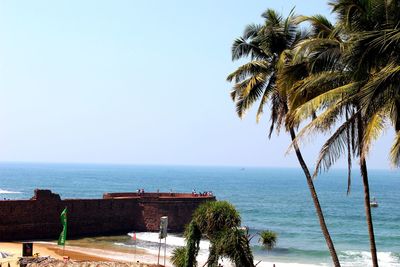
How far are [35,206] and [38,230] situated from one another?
86.5 inches

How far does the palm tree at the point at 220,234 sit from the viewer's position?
1944cm

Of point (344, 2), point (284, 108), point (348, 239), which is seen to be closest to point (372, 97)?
point (344, 2)

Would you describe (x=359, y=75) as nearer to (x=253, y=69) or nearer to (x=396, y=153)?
(x=396, y=153)

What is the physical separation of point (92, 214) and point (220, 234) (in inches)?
1514

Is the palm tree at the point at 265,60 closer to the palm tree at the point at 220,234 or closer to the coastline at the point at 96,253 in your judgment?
the palm tree at the point at 220,234

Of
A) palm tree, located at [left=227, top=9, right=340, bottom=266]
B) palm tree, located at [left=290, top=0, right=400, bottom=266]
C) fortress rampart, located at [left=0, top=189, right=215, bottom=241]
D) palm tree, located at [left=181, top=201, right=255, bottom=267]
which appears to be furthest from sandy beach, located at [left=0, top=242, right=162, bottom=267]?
palm tree, located at [left=290, top=0, right=400, bottom=266]

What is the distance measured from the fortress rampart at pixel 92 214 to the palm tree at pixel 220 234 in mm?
33593

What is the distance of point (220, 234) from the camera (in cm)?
1972

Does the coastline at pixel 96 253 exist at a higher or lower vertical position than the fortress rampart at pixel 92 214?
lower

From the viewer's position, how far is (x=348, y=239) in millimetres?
69812

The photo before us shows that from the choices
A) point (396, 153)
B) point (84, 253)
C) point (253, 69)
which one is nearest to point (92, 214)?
point (84, 253)

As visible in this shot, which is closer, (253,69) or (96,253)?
(253,69)

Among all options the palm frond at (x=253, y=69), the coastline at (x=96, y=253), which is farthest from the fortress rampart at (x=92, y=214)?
the palm frond at (x=253, y=69)

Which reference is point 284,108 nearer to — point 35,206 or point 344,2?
point 344,2
